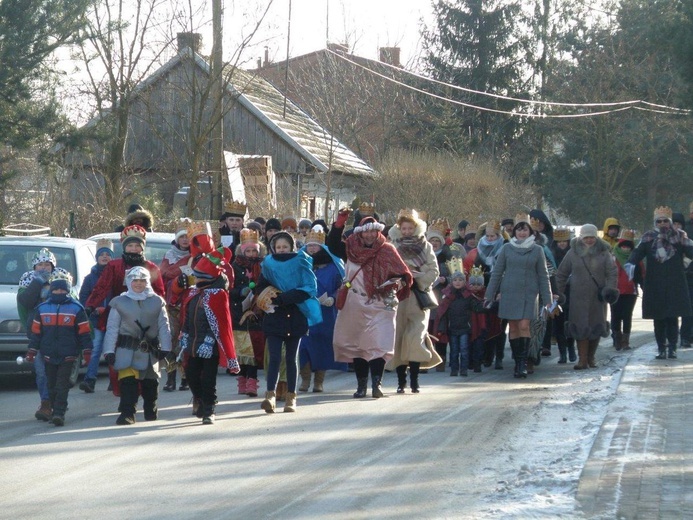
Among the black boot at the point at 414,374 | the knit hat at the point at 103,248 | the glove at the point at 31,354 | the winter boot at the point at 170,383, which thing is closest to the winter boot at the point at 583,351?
the black boot at the point at 414,374

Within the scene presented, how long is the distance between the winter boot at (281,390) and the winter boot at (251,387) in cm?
93

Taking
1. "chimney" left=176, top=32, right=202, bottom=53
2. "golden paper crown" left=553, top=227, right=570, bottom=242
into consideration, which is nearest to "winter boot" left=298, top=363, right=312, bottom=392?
"golden paper crown" left=553, top=227, right=570, bottom=242

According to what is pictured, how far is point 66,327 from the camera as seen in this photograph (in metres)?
10.8

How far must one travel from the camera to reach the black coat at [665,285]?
52.6 ft

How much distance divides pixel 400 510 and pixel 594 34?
4807 centimetres

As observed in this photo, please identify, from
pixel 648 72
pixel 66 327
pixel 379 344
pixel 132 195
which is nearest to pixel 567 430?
pixel 379 344

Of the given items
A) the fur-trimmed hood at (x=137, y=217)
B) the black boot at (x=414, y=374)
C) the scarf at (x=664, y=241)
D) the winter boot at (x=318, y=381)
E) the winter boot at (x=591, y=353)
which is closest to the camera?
the black boot at (x=414, y=374)

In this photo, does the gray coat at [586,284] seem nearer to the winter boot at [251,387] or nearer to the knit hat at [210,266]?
the winter boot at [251,387]

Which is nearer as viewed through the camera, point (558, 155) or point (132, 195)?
point (132, 195)

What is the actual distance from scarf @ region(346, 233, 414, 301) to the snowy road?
126 centimetres

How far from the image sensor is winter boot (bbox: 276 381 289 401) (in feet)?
37.9

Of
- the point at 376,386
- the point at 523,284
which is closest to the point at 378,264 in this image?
the point at 376,386

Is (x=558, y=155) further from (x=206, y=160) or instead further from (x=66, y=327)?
(x=66, y=327)

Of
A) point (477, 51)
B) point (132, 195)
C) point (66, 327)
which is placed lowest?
point (66, 327)
